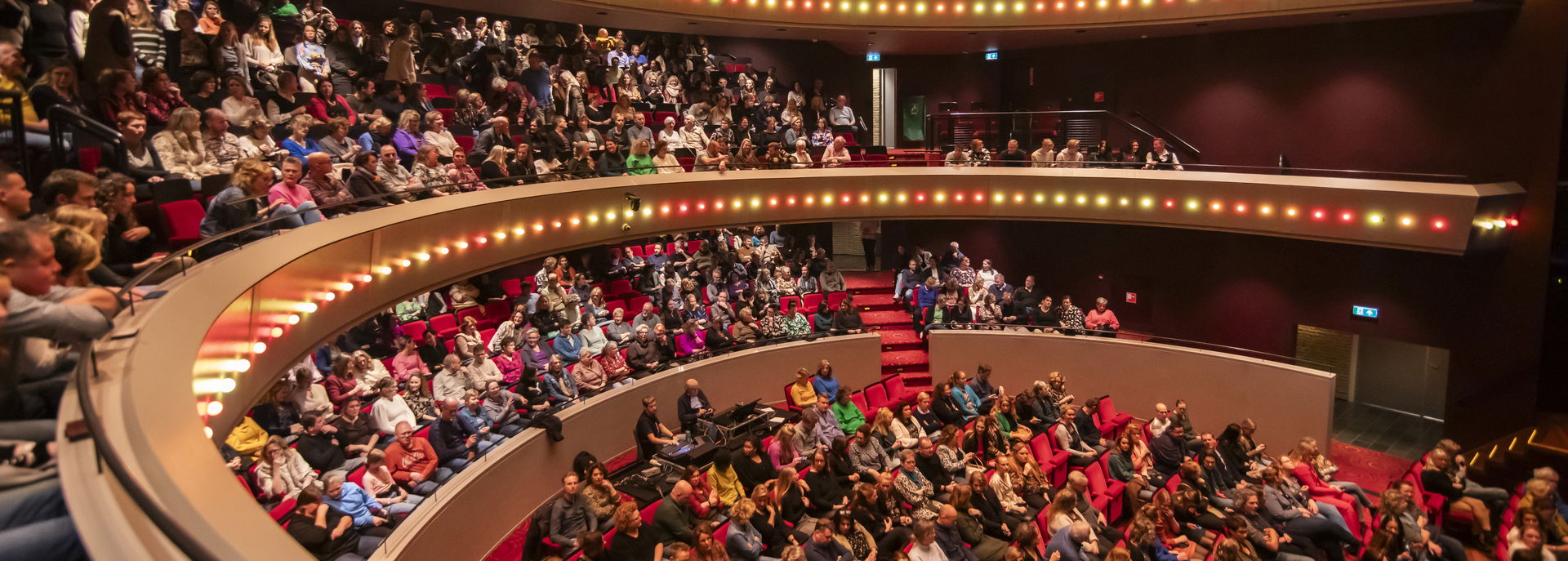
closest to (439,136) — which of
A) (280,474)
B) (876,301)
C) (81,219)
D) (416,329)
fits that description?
(416,329)

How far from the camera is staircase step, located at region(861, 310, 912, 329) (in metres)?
13.2

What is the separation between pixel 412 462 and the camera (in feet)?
22.0

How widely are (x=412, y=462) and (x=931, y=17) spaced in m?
9.58

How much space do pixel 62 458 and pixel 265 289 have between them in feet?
9.09

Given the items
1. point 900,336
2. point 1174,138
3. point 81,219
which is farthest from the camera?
point 1174,138

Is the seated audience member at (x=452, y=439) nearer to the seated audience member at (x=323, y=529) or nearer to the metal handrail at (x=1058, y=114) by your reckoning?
the seated audience member at (x=323, y=529)

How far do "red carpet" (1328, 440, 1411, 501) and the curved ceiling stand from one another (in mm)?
5178

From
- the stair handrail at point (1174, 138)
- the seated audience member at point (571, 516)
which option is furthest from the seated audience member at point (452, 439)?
the stair handrail at point (1174, 138)

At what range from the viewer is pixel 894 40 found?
14.3m

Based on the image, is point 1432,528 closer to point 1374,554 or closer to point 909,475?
point 1374,554

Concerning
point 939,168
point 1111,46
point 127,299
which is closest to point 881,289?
point 939,168

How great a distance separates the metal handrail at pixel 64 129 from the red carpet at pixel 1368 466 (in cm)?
1092

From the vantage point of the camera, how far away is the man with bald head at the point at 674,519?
624 cm

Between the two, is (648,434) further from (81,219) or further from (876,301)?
(876,301)
